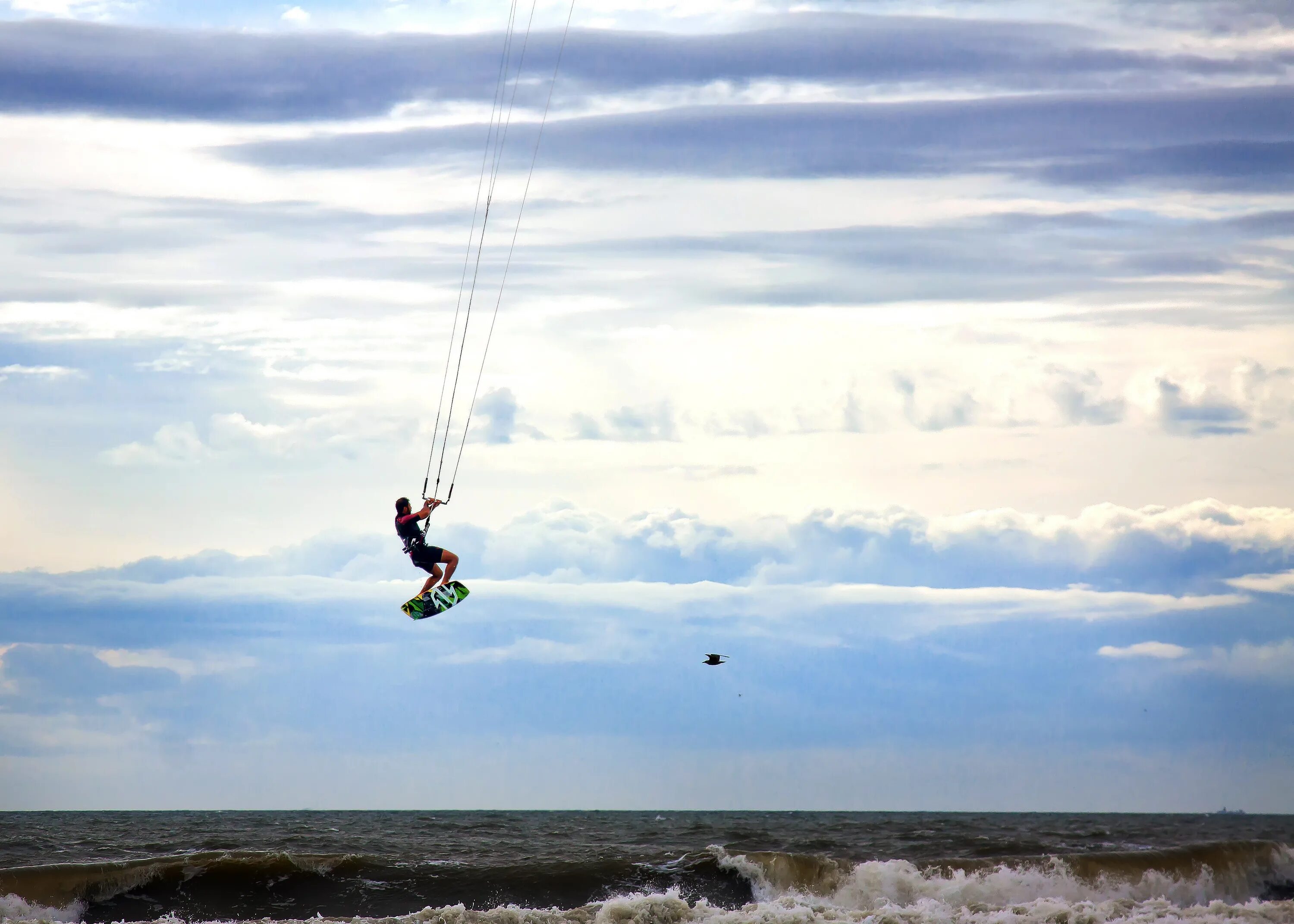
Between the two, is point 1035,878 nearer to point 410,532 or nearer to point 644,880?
point 644,880

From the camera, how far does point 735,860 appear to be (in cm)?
2461

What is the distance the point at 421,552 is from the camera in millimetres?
18969

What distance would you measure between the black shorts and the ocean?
5706 mm

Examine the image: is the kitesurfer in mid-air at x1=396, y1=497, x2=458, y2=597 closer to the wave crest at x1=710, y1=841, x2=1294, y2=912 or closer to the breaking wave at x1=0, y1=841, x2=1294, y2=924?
the breaking wave at x1=0, y1=841, x2=1294, y2=924

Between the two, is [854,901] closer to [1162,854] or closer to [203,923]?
[1162,854]

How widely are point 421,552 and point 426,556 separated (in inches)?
4.0

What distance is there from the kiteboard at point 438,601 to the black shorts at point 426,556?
0.39 meters

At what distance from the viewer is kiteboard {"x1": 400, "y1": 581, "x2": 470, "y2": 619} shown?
19.1 meters

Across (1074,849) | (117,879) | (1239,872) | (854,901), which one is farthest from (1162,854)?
(117,879)

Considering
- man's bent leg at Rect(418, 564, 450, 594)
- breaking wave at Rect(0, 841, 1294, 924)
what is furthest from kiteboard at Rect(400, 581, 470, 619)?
breaking wave at Rect(0, 841, 1294, 924)

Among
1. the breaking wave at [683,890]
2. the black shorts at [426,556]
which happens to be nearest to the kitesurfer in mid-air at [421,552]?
the black shorts at [426,556]

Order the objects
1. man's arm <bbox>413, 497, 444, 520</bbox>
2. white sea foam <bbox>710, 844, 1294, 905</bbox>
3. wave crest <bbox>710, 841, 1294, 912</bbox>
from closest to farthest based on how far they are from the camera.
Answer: man's arm <bbox>413, 497, 444, 520</bbox> → white sea foam <bbox>710, 844, 1294, 905</bbox> → wave crest <bbox>710, 841, 1294, 912</bbox>

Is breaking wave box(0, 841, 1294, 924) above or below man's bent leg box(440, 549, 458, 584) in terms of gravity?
below

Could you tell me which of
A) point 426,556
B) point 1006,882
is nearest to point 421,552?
point 426,556
